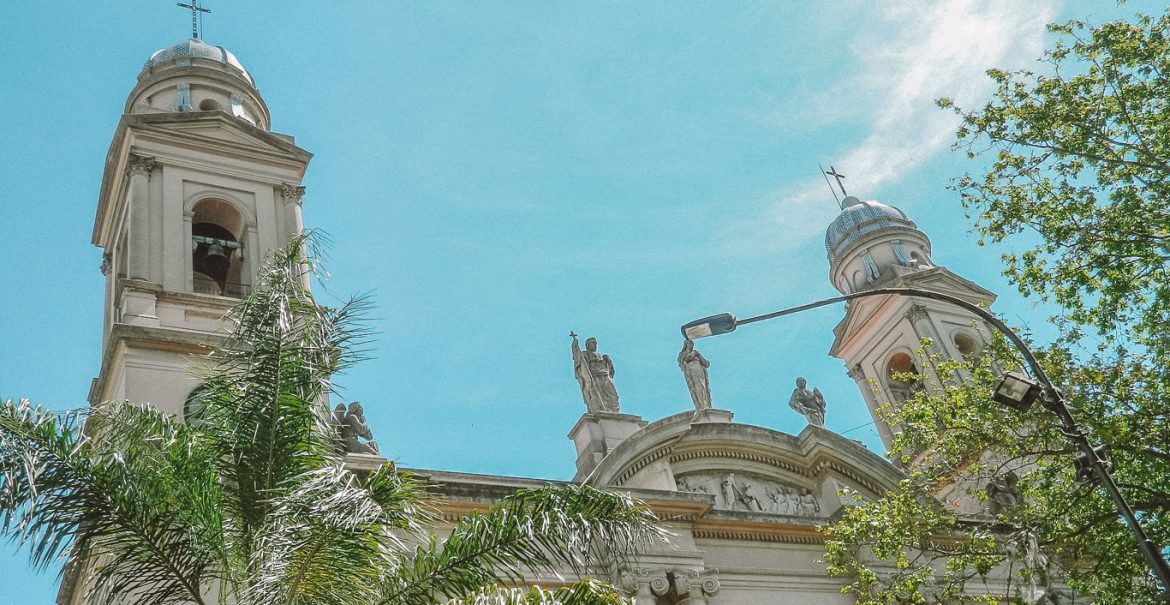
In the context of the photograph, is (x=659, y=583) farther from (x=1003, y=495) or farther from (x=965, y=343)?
(x=965, y=343)

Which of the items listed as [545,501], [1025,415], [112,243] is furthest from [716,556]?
[112,243]

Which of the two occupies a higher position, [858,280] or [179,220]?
[858,280]

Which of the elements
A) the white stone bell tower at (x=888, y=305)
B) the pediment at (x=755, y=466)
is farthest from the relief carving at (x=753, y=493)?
the white stone bell tower at (x=888, y=305)

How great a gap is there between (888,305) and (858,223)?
125 inches

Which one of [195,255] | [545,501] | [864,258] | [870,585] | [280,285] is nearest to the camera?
[545,501]

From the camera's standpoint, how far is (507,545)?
31.8ft

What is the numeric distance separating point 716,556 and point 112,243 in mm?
12102

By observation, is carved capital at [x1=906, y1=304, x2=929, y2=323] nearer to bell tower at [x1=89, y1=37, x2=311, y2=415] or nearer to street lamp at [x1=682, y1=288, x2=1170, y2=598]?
bell tower at [x1=89, y1=37, x2=311, y2=415]

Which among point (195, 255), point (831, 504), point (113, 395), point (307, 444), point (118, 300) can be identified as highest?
point (195, 255)

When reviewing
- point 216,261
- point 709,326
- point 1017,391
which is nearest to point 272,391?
point 709,326

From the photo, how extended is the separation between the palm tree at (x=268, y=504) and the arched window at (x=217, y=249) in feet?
29.0

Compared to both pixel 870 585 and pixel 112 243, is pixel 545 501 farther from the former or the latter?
pixel 112 243

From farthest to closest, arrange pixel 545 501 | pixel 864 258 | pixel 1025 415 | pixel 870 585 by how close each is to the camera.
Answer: pixel 864 258
pixel 870 585
pixel 1025 415
pixel 545 501

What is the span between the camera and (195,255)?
65.2 ft
